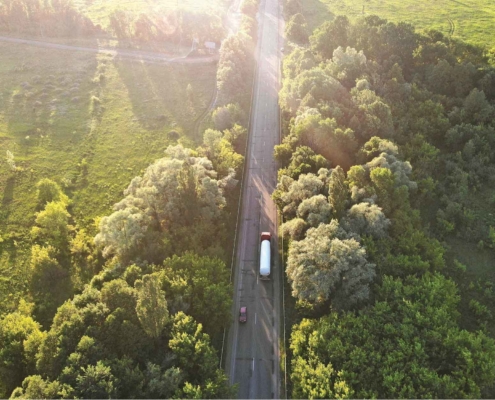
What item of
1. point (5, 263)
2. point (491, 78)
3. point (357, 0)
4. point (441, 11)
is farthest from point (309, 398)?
point (357, 0)

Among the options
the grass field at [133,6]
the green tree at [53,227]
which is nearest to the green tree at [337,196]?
the green tree at [53,227]

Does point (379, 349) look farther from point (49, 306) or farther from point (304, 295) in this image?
point (49, 306)

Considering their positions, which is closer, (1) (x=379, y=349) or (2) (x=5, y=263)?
(1) (x=379, y=349)

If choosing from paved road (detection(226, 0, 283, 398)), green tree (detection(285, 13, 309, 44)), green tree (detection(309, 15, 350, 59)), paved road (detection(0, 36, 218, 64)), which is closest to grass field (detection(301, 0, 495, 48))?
green tree (detection(285, 13, 309, 44))

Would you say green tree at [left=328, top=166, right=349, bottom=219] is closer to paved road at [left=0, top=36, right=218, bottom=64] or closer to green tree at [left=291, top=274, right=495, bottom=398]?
green tree at [left=291, top=274, right=495, bottom=398]

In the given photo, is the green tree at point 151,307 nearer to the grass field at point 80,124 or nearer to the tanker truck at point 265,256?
the tanker truck at point 265,256

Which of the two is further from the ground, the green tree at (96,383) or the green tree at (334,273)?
the green tree at (334,273)

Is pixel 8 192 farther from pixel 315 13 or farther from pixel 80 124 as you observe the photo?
pixel 315 13
